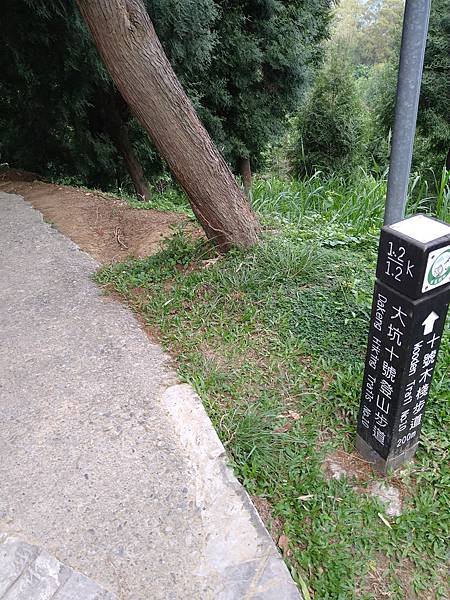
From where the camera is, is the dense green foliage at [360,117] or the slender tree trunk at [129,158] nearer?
the slender tree trunk at [129,158]

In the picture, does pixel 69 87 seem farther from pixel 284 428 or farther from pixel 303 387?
pixel 284 428

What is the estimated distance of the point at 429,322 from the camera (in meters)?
1.80

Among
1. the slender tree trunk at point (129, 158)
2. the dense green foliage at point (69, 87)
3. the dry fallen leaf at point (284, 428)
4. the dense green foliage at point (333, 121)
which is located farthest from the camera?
the dense green foliage at point (333, 121)

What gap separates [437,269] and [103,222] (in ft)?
12.7

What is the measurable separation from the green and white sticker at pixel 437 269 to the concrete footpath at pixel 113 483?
3.63ft

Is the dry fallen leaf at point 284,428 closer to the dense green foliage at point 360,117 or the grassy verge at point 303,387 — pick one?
the grassy verge at point 303,387

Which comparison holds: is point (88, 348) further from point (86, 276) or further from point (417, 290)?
point (417, 290)

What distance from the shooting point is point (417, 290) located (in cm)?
169

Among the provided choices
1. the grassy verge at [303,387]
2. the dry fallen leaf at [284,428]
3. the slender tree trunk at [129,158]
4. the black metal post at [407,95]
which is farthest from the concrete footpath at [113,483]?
the slender tree trunk at [129,158]

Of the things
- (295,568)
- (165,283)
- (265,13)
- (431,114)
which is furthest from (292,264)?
(431,114)

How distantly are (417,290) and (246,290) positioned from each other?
1.64 metres

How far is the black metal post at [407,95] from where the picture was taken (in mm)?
1844

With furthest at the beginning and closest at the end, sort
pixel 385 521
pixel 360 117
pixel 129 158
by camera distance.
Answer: pixel 360 117 < pixel 129 158 < pixel 385 521

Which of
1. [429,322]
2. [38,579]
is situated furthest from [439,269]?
[38,579]
